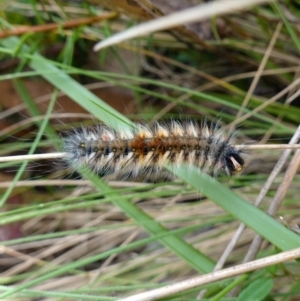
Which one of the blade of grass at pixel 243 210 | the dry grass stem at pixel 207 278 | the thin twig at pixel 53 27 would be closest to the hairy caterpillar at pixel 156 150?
the blade of grass at pixel 243 210

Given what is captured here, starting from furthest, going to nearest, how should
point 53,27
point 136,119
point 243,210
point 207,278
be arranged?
point 136,119, point 53,27, point 243,210, point 207,278

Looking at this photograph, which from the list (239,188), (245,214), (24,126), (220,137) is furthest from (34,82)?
(245,214)

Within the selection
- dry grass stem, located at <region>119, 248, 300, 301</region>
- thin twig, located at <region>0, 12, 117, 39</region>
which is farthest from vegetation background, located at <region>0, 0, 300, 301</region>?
dry grass stem, located at <region>119, 248, 300, 301</region>

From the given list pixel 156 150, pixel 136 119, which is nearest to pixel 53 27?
pixel 136 119

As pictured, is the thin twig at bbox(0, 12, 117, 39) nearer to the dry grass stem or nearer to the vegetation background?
the vegetation background

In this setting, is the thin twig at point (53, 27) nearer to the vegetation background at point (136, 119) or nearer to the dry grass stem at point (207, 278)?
the vegetation background at point (136, 119)

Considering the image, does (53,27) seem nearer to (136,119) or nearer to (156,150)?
(136,119)
